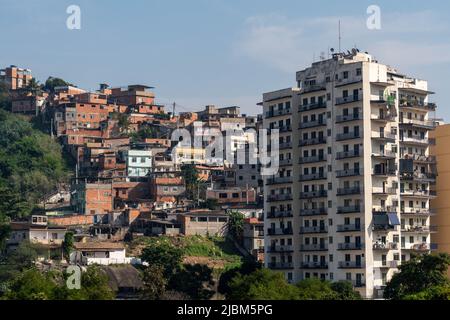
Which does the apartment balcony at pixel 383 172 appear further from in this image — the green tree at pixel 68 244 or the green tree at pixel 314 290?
the green tree at pixel 68 244

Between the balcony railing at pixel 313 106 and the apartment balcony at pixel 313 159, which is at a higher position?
the balcony railing at pixel 313 106

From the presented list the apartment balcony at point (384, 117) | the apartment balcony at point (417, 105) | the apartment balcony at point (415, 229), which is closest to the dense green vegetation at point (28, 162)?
the apartment balcony at point (417, 105)

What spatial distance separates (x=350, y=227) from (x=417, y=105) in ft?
35.7

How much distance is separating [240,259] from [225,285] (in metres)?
18.4

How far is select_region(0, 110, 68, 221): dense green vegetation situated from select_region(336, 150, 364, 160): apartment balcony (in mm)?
42263

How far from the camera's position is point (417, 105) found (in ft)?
257

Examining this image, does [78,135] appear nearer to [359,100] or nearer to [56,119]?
[56,119]

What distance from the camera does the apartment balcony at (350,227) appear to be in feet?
240

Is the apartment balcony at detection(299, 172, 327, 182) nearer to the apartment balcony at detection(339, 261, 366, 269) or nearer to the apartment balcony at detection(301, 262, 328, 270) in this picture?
the apartment balcony at detection(301, 262, 328, 270)

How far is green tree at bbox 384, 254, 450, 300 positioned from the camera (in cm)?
A: 6706

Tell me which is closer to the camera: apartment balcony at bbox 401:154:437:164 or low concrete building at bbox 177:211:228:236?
apartment balcony at bbox 401:154:437:164

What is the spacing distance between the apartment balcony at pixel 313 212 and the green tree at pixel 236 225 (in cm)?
2367

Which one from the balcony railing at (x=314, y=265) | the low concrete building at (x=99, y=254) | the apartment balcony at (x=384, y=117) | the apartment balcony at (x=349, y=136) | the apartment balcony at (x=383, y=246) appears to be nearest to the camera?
the apartment balcony at (x=383, y=246)

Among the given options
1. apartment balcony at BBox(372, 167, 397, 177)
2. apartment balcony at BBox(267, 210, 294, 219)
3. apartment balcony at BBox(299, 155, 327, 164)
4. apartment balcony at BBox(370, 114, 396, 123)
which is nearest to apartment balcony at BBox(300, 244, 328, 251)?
apartment balcony at BBox(267, 210, 294, 219)
